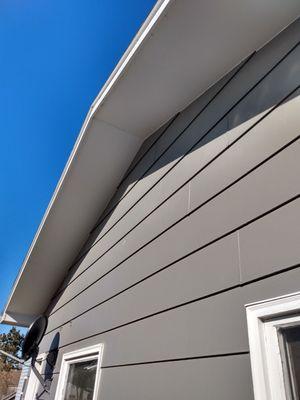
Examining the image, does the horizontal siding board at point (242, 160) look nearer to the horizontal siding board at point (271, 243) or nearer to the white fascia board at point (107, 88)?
the horizontal siding board at point (271, 243)

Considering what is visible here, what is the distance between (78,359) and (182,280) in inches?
63.6

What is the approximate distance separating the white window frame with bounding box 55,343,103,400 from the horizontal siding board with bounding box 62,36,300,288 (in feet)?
2.77

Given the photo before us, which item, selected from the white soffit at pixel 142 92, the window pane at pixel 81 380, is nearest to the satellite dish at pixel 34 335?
the white soffit at pixel 142 92

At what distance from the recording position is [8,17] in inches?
163

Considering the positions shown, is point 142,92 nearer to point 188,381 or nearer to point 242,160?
A: point 242,160

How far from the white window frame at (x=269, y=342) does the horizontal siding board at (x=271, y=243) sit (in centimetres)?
13

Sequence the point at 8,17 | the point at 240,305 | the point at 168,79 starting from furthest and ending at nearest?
the point at 8,17 → the point at 168,79 → the point at 240,305

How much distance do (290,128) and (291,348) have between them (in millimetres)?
844

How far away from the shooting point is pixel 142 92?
2.32m

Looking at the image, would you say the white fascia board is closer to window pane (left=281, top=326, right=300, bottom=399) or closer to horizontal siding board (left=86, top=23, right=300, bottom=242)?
horizontal siding board (left=86, top=23, right=300, bottom=242)

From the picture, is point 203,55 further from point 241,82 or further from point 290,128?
point 290,128

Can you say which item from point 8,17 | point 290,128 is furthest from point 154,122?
point 8,17

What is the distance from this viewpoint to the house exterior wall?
1241mm

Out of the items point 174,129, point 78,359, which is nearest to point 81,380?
point 78,359
